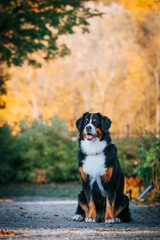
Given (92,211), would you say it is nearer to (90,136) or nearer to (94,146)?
(94,146)

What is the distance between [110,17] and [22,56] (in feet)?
69.2

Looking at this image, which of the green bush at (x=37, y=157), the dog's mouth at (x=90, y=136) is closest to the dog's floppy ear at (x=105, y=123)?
the dog's mouth at (x=90, y=136)

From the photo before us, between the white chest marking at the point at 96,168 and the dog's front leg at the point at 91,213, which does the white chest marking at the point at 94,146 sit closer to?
the white chest marking at the point at 96,168

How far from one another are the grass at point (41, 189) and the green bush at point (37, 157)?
1.17 ft

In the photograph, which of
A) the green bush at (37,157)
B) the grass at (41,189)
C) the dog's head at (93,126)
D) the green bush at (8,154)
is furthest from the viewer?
the green bush at (37,157)

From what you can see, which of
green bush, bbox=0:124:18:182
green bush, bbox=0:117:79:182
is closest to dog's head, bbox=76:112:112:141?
green bush, bbox=0:117:79:182

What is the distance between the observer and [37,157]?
44.1ft

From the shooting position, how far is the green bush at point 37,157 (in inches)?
525

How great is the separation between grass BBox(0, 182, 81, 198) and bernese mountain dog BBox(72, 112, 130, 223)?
6.16m

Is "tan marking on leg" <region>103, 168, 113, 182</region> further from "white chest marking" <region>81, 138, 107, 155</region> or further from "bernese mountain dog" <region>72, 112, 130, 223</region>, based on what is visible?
"white chest marking" <region>81, 138, 107, 155</region>

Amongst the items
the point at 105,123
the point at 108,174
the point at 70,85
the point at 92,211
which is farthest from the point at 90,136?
the point at 70,85

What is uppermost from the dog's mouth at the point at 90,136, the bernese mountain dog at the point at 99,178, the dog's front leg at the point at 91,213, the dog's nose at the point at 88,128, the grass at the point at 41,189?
the dog's nose at the point at 88,128

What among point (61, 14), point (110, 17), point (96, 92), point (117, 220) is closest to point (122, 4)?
point (110, 17)

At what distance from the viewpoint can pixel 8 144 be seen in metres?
13.4
